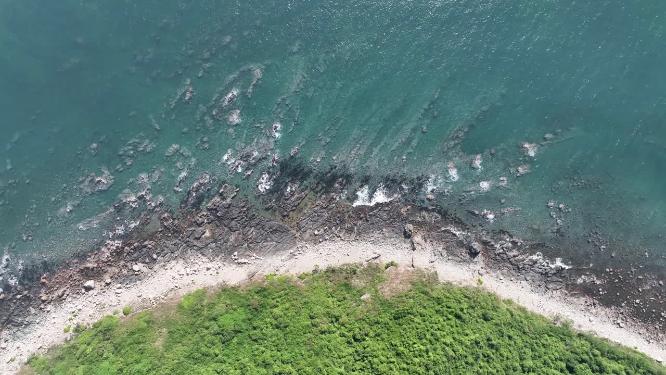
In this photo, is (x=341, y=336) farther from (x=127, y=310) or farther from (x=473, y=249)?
(x=127, y=310)

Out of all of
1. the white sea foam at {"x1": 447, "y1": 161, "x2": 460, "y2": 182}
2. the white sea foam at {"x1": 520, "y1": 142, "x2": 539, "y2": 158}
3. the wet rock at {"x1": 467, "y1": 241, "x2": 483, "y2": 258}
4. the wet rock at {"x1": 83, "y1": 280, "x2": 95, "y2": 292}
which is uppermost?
the white sea foam at {"x1": 520, "y1": 142, "x2": 539, "y2": 158}

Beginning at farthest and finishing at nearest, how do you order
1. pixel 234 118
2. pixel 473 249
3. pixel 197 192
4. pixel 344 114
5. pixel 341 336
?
pixel 344 114
pixel 234 118
pixel 197 192
pixel 473 249
pixel 341 336

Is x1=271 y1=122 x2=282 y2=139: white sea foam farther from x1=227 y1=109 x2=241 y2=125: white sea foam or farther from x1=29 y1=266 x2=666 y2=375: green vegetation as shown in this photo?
x1=29 y1=266 x2=666 y2=375: green vegetation

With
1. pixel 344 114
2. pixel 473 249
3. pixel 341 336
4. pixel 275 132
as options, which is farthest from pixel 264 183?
pixel 473 249

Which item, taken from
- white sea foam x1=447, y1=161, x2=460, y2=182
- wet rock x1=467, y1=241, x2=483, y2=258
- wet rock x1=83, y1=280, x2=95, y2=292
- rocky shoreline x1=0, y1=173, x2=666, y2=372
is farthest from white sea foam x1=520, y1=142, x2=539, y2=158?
wet rock x1=83, y1=280, x2=95, y2=292

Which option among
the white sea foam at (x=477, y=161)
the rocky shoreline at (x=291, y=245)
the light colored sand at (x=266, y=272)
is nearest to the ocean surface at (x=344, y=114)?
the white sea foam at (x=477, y=161)

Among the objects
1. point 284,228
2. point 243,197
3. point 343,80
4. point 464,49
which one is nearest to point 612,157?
point 464,49

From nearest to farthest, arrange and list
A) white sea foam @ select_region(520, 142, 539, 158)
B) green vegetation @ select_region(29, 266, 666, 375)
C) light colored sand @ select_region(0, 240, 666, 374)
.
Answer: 1. green vegetation @ select_region(29, 266, 666, 375)
2. light colored sand @ select_region(0, 240, 666, 374)
3. white sea foam @ select_region(520, 142, 539, 158)
